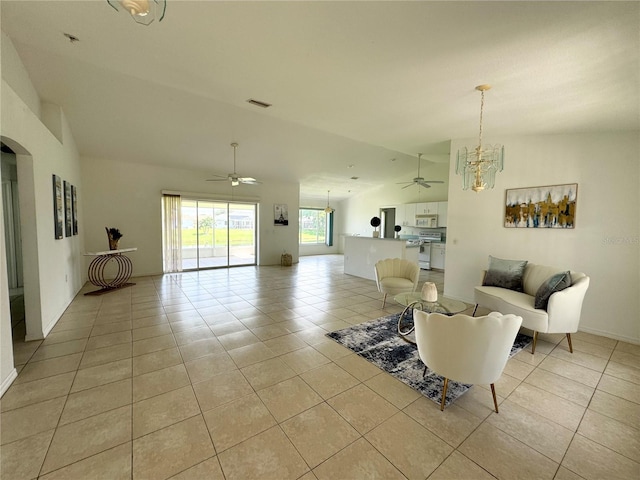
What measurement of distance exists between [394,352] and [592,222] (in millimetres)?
3332

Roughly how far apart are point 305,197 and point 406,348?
8.91 meters

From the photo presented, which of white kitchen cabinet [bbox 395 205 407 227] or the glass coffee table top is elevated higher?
white kitchen cabinet [bbox 395 205 407 227]

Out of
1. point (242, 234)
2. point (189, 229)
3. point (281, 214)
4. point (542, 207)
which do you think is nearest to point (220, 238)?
point (242, 234)

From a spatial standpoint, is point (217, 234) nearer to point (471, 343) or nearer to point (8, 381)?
point (8, 381)

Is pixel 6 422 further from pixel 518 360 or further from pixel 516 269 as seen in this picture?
pixel 516 269

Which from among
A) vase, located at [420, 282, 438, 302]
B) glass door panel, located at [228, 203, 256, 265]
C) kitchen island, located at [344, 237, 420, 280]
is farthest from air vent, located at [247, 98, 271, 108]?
glass door panel, located at [228, 203, 256, 265]

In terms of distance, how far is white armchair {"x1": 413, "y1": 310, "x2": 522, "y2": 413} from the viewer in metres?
1.88

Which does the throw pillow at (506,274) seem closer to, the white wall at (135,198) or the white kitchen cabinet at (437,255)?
the white kitchen cabinet at (437,255)

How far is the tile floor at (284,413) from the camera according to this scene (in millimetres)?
1568

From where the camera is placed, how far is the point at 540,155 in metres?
3.97

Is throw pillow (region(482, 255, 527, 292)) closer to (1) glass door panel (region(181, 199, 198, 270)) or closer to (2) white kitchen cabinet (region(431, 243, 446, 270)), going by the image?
(2) white kitchen cabinet (region(431, 243, 446, 270))

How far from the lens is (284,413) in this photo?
1979 millimetres

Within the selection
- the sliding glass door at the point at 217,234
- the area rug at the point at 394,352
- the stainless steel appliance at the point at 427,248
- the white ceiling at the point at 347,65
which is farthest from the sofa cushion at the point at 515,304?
the sliding glass door at the point at 217,234

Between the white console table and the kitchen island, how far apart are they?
16.9 feet
